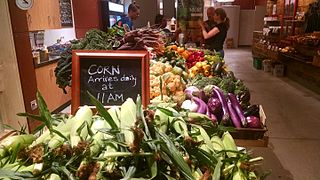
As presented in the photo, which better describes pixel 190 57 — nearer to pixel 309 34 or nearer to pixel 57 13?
pixel 57 13

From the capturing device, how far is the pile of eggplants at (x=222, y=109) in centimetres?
167

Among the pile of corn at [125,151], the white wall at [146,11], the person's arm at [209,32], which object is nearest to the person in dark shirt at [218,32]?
the person's arm at [209,32]

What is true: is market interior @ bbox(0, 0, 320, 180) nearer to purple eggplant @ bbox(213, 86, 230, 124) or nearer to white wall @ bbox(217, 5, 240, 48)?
purple eggplant @ bbox(213, 86, 230, 124)

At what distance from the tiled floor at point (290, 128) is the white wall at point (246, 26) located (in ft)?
28.5

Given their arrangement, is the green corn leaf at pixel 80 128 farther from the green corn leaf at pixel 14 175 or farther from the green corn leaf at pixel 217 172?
the green corn leaf at pixel 217 172

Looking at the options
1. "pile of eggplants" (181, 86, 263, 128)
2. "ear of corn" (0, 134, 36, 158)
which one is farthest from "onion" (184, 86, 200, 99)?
"ear of corn" (0, 134, 36, 158)

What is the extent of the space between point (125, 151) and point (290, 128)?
3.69 m

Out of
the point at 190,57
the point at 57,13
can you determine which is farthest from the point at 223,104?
the point at 57,13

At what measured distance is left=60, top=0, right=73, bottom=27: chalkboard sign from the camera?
17.7ft

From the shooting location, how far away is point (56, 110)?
187 inches

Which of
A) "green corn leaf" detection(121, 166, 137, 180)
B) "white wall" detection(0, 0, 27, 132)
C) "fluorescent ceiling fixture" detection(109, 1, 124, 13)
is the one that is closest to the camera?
"green corn leaf" detection(121, 166, 137, 180)

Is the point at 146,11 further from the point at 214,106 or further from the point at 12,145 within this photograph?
the point at 12,145

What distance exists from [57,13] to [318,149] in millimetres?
4796

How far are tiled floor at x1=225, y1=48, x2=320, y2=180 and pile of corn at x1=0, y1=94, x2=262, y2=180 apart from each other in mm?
2080
